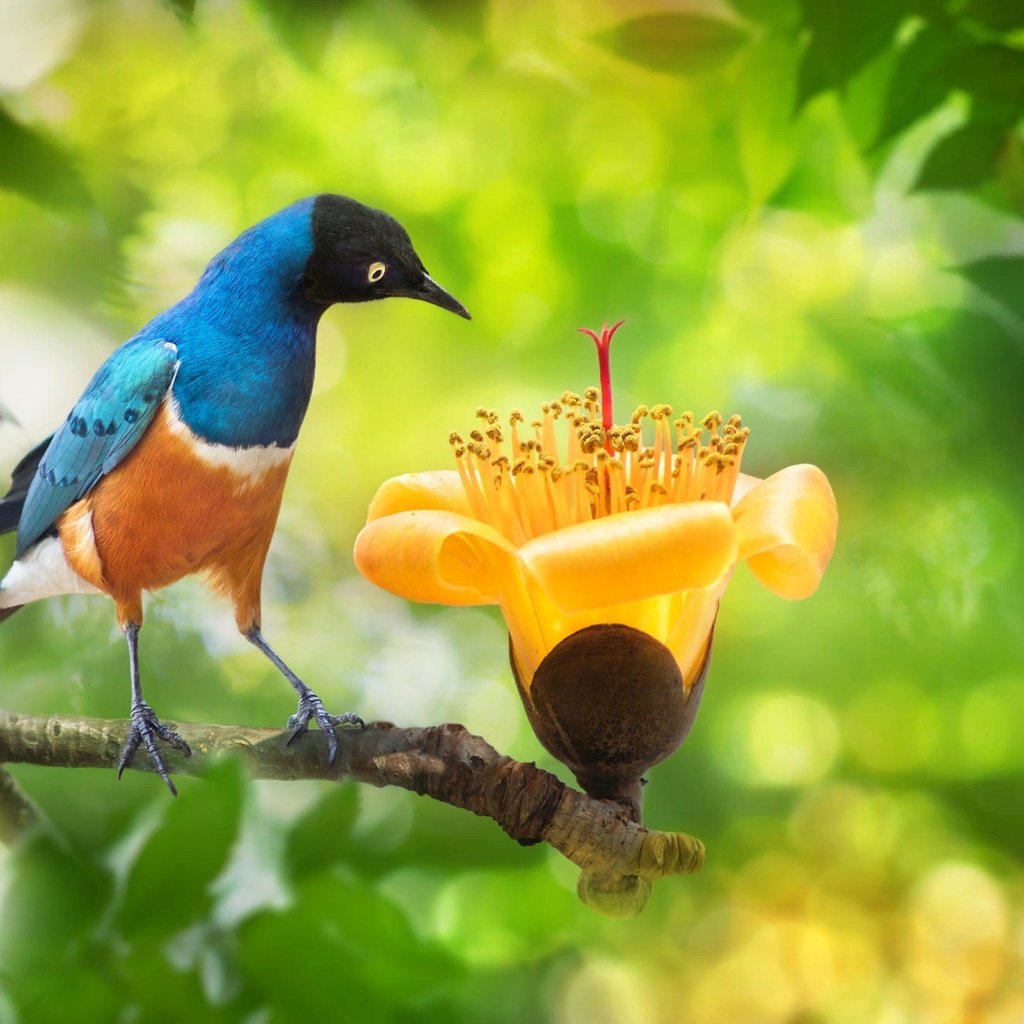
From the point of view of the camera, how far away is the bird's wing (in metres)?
0.45

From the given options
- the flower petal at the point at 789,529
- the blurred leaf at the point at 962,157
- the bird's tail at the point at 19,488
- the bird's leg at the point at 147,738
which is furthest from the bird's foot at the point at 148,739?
the blurred leaf at the point at 962,157

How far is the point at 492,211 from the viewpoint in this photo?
0.74 metres

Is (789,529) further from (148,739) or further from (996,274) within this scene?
(996,274)

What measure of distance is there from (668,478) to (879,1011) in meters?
0.43

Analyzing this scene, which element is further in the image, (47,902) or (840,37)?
(840,37)

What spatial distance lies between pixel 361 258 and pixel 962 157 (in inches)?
13.5

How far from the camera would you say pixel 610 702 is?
0.39 meters

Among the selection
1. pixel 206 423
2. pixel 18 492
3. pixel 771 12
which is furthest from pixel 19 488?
pixel 771 12

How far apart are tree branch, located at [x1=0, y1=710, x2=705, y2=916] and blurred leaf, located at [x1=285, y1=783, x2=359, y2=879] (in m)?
0.06

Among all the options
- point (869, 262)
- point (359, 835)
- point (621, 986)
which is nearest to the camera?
point (359, 835)

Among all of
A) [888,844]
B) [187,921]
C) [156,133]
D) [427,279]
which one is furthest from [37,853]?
[888,844]

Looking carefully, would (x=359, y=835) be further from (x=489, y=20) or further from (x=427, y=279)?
(x=489, y=20)

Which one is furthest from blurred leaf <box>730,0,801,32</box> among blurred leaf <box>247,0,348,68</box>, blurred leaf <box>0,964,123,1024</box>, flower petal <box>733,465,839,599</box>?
blurred leaf <box>0,964,123,1024</box>

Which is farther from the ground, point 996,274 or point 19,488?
point 996,274
